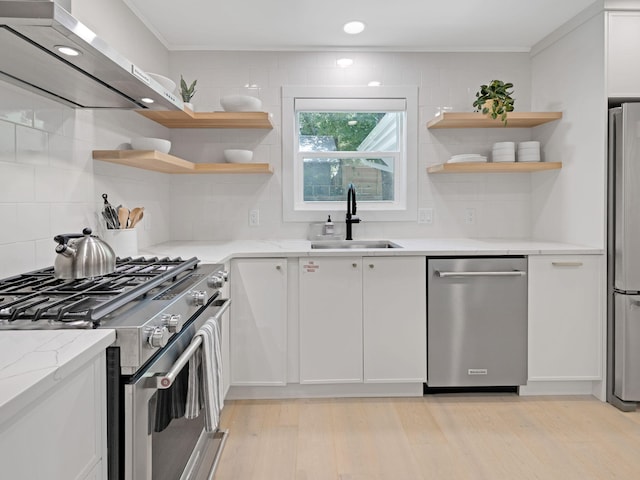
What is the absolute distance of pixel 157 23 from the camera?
293cm

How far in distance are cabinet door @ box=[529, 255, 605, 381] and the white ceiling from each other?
5.06ft

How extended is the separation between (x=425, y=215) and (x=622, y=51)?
1548mm

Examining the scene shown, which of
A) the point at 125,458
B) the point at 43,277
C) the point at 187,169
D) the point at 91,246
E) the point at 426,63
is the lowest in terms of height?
the point at 125,458

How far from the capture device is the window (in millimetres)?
3418

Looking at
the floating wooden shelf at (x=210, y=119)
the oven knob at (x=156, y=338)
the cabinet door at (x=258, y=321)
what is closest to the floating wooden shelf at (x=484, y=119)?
the floating wooden shelf at (x=210, y=119)

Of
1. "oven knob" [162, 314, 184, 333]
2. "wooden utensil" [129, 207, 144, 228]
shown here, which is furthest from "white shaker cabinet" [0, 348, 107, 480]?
"wooden utensil" [129, 207, 144, 228]

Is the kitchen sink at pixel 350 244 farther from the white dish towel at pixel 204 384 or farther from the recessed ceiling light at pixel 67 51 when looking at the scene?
the recessed ceiling light at pixel 67 51

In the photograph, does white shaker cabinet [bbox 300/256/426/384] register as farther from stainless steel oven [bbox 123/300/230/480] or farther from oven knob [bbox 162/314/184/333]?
oven knob [bbox 162/314/184/333]

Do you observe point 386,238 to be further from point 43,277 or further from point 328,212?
point 43,277

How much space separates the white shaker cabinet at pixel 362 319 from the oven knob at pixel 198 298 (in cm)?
107

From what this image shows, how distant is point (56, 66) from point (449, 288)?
2.21 meters

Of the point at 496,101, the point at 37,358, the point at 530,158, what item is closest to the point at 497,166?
the point at 530,158

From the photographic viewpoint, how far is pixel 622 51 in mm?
2641

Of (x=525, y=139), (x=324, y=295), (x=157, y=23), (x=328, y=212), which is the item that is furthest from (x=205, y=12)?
(x=525, y=139)
